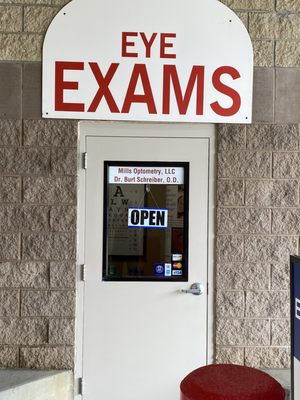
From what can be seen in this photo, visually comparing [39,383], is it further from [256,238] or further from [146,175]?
[256,238]

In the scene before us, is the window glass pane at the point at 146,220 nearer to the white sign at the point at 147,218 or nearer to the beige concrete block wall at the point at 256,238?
the white sign at the point at 147,218

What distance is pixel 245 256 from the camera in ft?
12.2

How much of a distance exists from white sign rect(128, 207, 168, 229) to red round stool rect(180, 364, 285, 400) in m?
1.89

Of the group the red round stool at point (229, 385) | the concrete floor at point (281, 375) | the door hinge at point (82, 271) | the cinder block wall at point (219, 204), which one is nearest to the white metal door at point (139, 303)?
the door hinge at point (82, 271)

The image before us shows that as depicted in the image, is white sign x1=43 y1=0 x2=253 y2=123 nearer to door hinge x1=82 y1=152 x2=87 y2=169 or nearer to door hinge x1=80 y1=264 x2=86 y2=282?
door hinge x1=82 y1=152 x2=87 y2=169

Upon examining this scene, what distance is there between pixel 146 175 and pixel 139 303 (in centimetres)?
101

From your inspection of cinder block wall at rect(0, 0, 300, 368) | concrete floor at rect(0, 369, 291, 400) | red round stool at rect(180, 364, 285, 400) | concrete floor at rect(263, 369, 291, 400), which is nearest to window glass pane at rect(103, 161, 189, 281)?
cinder block wall at rect(0, 0, 300, 368)

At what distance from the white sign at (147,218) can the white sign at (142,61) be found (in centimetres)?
72

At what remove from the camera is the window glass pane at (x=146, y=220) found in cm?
372

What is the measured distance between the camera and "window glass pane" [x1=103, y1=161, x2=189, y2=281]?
372 centimetres

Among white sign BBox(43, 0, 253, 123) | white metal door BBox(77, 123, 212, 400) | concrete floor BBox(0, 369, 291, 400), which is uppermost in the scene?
white sign BBox(43, 0, 253, 123)

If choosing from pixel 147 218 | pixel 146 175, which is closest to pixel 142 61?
Answer: pixel 146 175

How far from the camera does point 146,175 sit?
374cm

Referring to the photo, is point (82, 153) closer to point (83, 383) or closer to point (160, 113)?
point (160, 113)
